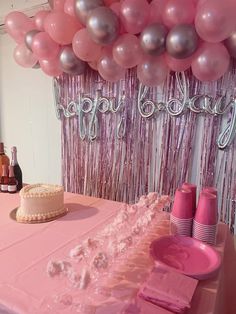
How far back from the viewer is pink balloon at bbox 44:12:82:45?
1636 mm

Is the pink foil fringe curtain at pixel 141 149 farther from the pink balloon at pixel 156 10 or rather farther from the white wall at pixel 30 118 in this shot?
the pink balloon at pixel 156 10


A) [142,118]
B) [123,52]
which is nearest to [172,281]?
[123,52]

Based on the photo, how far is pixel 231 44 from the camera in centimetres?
139

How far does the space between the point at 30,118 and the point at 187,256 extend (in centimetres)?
211

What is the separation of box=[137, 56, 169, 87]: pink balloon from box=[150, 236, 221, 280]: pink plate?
3.04ft

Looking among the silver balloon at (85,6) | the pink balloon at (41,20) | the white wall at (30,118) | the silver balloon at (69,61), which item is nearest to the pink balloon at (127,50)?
the silver balloon at (85,6)

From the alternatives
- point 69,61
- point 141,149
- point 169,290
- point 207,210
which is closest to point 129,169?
point 141,149

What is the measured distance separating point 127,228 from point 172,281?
10.8 inches

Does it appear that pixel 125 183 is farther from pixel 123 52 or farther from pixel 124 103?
pixel 123 52

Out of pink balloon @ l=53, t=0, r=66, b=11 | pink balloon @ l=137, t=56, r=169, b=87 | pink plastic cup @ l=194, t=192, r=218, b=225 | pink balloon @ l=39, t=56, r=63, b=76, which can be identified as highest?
pink balloon @ l=53, t=0, r=66, b=11

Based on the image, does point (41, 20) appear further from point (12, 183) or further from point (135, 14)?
point (12, 183)

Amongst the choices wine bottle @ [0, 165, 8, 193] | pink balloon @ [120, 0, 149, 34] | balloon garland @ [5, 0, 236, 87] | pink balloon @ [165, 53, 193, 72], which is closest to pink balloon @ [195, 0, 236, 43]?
balloon garland @ [5, 0, 236, 87]

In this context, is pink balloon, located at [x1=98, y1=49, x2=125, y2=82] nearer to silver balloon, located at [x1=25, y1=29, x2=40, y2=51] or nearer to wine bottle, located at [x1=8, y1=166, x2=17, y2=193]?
silver balloon, located at [x1=25, y1=29, x2=40, y2=51]

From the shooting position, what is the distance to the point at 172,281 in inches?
30.9
